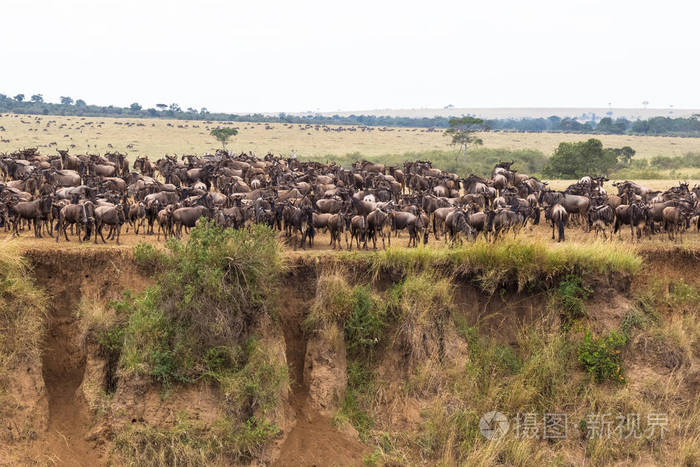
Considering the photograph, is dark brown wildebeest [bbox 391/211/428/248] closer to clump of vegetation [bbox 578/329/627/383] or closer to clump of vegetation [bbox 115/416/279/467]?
clump of vegetation [bbox 578/329/627/383]

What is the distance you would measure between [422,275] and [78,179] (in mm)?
17433

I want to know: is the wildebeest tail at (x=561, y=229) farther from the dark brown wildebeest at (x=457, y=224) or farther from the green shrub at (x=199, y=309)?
the green shrub at (x=199, y=309)

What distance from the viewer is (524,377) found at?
15406 millimetres

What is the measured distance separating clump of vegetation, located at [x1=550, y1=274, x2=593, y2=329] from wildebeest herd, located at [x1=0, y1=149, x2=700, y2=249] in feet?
9.43

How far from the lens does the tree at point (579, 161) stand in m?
48.2

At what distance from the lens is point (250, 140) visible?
253 ft

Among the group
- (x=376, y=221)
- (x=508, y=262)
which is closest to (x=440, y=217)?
(x=376, y=221)

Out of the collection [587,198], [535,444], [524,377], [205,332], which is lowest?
[535,444]

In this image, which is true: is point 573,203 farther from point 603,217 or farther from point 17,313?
point 17,313

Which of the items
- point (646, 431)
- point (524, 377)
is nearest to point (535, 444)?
point (524, 377)

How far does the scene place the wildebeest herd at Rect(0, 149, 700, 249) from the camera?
63.0 ft

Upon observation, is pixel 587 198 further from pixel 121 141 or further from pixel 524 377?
pixel 121 141

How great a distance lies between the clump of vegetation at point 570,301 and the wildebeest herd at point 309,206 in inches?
113

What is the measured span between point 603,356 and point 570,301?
168 cm
